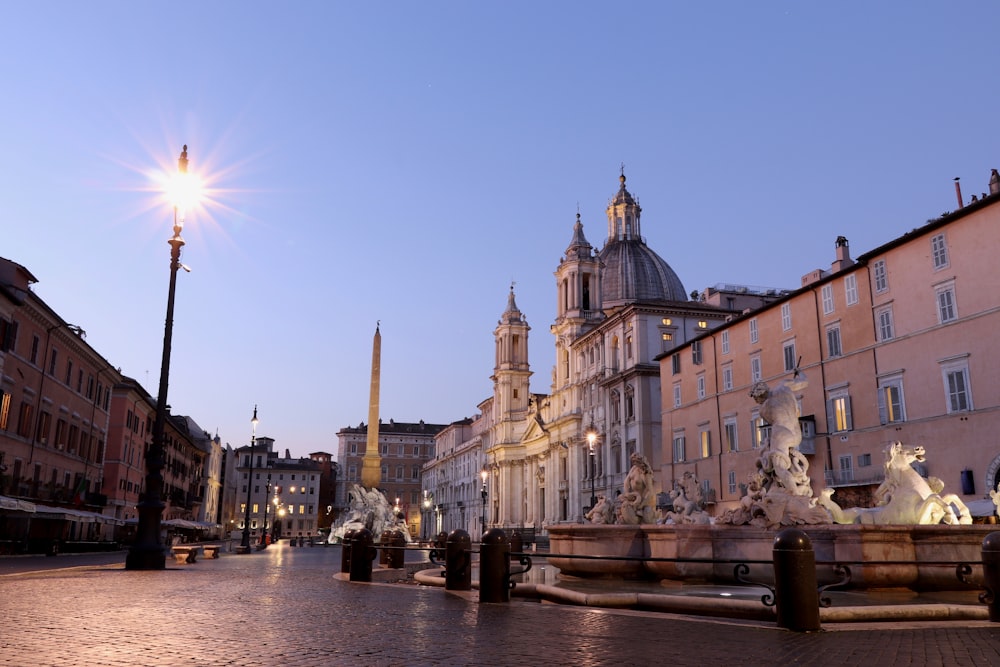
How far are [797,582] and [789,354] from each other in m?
35.6

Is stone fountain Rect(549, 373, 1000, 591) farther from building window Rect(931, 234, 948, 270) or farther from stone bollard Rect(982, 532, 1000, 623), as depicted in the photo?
building window Rect(931, 234, 948, 270)

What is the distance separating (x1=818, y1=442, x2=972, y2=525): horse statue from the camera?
13.9 m

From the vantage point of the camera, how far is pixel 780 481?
48.6ft

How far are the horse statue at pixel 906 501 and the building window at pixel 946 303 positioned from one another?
1982 centimetres

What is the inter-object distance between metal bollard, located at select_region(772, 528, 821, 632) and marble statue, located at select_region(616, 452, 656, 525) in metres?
10.4

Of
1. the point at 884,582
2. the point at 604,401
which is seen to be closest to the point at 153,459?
the point at 884,582

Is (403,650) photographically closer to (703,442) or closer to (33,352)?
(33,352)

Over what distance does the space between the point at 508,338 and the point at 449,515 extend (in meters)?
35.9

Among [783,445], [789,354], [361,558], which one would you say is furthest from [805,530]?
[789,354]

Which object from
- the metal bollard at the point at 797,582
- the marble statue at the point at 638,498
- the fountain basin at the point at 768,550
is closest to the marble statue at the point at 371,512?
the marble statue at the point at 638,498

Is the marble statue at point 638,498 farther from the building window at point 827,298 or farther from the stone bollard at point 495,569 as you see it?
the building window at point 827,298

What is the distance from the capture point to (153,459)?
1859 centimetres

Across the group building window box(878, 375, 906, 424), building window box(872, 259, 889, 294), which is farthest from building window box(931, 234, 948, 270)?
building window box(878, 375, 906, 424)

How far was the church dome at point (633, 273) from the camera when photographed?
280 ft
